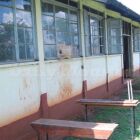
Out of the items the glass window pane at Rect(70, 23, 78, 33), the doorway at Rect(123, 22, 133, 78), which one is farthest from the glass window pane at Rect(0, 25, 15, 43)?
the doorway at Rect(123, 22, 133, 78)

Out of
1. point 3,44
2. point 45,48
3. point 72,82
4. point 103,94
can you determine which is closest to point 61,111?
point 72,82

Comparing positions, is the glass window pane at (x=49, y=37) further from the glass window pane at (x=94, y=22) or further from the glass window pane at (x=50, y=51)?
the glass window pane at (x=94, y=22)

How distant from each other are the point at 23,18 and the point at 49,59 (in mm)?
1255

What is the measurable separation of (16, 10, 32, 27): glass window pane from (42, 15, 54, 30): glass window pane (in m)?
A: 0.68

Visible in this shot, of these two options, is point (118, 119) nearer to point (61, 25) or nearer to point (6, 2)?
point (61, 25)

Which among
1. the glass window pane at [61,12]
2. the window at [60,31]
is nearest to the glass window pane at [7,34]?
the window at [60,31]

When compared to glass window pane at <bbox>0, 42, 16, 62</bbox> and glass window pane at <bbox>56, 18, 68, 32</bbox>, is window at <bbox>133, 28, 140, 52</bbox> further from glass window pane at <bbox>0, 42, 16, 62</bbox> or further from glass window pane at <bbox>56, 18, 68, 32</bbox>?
glass window pane at <bbox>0, 42, 16, 62</bbox>

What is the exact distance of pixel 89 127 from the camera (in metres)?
5.44

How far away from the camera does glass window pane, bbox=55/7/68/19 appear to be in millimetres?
7762

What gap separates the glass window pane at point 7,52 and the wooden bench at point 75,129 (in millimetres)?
1188

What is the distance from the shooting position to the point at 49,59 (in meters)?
7.10

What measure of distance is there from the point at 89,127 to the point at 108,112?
3860 millimetres

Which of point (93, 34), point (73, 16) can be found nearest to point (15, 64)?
point (73, 16)

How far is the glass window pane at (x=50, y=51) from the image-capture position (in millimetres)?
7105
